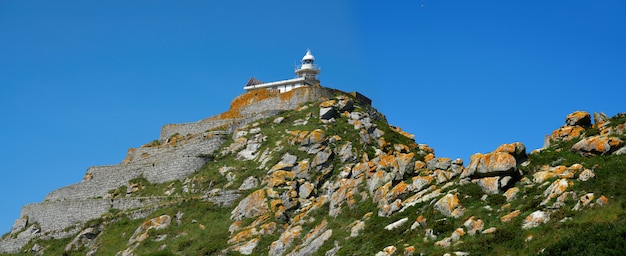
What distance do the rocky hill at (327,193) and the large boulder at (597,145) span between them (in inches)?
3.2

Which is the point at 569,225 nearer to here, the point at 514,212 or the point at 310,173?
the point at 514,212

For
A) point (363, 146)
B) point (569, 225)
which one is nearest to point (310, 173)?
point (363, 146)

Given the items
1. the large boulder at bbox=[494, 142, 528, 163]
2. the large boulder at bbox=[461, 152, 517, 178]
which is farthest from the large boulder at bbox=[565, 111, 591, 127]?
the large boulder at bbox=[461, 152, 517, 178]

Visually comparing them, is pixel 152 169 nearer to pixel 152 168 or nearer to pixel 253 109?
pixel 152 168

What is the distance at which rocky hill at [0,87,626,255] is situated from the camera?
116 ft

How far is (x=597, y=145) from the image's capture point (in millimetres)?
39562

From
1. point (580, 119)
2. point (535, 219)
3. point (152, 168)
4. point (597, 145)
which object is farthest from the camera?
point (152, 168)

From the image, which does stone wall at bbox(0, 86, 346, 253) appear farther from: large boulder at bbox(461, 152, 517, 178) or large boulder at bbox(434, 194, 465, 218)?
large boulder at bbox(461, 152, 517, 178)

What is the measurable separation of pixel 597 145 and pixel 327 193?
21793 millimetres

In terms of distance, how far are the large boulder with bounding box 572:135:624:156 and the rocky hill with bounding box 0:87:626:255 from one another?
0.08 m

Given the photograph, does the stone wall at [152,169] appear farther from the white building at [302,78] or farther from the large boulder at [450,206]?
the large boulder at [450,206]

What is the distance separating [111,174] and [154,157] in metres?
4.59

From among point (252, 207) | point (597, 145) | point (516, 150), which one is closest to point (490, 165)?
point (516, 150)

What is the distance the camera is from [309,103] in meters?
75.8
